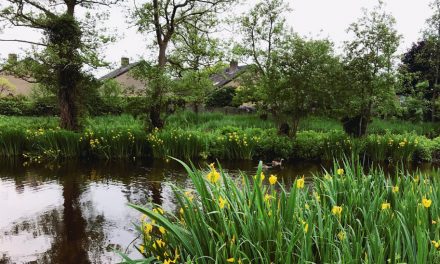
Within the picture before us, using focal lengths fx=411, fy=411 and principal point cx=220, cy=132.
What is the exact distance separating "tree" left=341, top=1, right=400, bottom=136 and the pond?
2.58 metres

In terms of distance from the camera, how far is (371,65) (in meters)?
12.6

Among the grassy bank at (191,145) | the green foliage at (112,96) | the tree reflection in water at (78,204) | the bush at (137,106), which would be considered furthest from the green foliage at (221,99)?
the tree reflection in water at (78,204)

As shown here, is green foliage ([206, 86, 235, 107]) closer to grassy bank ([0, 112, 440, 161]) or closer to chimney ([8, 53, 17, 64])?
grassy bank ([0, 112, 440, 161])

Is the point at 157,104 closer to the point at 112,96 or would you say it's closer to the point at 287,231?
the point at 112,96

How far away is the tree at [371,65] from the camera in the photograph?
12508 millimetres

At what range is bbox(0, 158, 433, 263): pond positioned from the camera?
16.1 feet

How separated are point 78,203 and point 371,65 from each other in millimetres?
9566

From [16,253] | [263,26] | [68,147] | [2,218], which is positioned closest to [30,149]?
[68,147]

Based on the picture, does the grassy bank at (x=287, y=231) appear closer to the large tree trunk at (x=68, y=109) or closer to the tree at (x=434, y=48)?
the large tree trunk at (x=68, y=109)

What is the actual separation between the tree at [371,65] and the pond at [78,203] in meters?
2.58

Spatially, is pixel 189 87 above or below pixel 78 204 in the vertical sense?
above

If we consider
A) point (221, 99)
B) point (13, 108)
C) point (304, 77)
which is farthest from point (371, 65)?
point (13, 108)

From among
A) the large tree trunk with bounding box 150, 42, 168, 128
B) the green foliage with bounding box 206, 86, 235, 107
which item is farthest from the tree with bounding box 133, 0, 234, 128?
the green foliage with bounding box 206, 86, 235, 107

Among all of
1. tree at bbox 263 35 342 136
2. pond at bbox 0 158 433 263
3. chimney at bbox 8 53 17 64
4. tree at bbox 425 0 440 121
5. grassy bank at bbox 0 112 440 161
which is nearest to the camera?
pond at bbox 0 158 433 263
